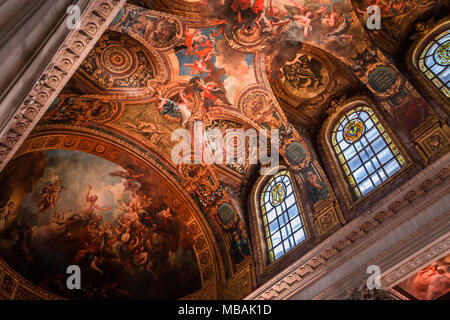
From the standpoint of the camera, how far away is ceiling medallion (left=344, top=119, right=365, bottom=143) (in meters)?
11.1

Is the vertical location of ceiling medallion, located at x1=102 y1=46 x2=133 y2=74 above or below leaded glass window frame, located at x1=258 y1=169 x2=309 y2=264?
above

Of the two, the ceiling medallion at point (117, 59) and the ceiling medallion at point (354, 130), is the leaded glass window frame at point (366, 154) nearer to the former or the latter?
the ceiling medallion at point (354, 130)

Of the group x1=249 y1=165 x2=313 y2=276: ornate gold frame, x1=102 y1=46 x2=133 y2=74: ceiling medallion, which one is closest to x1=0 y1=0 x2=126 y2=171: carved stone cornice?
x1=102 y1=46 x2=133 y2=74: ceiling medallion

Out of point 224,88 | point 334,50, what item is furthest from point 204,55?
point 334,50

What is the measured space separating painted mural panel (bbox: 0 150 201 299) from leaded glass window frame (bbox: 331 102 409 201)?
6324 millimetres

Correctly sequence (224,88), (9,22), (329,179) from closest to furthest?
1. (9,22)
2. (329,179)
3. (224,88)

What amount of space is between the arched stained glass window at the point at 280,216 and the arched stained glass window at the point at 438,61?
15.9 ft

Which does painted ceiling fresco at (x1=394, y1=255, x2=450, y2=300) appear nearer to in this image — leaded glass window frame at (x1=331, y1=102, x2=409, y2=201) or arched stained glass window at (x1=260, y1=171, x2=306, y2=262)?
leaded glass window frame at (x1=331, y1=102, x2=409, y2=201)

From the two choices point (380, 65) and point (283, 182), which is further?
point (283, 182)

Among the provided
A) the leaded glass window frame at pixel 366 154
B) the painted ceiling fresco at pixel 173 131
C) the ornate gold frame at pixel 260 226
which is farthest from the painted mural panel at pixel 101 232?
the leaded glass window frame at pixel 366 154

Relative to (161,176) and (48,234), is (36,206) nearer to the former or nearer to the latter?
(48,234)

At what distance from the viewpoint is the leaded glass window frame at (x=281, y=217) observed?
37.9 feet
